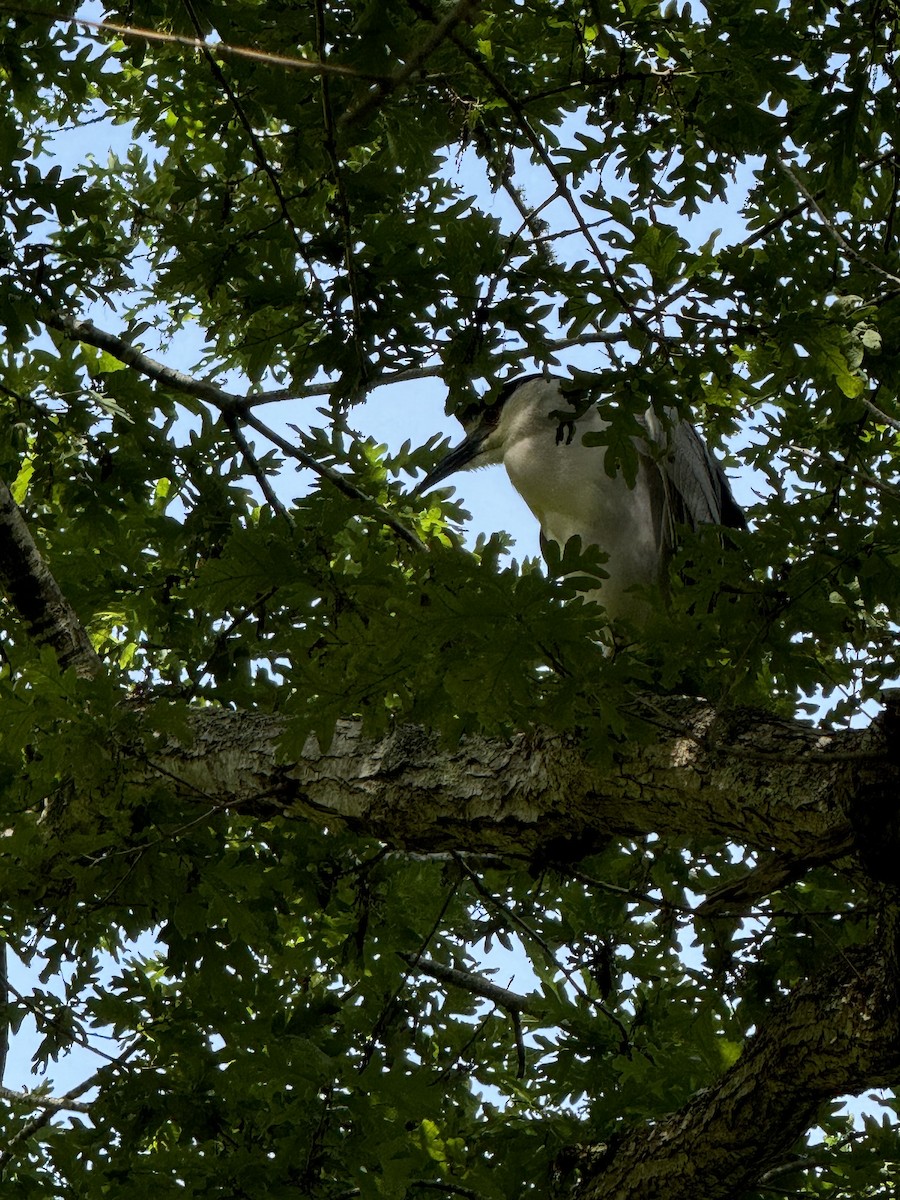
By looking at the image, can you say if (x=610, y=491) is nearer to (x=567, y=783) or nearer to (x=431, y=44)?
(x=567, y=783)

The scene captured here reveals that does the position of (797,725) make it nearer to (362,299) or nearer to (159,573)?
(362,299)

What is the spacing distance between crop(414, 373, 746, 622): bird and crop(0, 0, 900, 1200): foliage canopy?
0.45m

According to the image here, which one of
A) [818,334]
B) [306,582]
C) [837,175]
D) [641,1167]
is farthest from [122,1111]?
[837,175]

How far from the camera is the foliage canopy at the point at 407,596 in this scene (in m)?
2.49

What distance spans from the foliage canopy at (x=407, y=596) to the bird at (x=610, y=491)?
1.49ft

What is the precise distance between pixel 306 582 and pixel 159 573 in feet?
4.92

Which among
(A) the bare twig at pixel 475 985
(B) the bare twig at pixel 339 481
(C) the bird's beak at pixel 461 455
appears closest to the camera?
(B) the bare twig at pixel 339 481

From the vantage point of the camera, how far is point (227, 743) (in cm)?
321

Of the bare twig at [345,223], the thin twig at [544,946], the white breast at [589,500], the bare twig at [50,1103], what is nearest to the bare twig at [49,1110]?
the bare twig at [50,1103]

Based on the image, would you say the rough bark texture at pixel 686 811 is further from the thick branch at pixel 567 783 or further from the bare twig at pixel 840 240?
the bare twig at pixel 840 240

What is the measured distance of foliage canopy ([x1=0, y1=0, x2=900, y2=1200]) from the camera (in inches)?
98.0

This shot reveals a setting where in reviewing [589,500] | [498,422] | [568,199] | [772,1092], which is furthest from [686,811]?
[498,422]

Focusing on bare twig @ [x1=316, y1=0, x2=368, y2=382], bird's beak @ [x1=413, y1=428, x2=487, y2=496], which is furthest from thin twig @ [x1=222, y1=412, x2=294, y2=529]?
bird's beak @ [x1=413, y1=428, x2=487, y2=496]

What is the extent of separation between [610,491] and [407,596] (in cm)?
227
